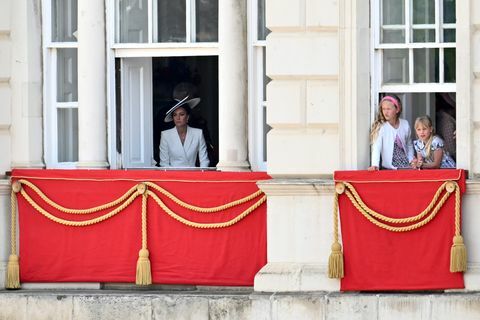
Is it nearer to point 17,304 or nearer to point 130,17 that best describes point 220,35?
point 130,17

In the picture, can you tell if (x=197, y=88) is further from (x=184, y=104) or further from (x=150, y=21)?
(x=150, y=21)

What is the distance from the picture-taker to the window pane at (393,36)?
20938mm

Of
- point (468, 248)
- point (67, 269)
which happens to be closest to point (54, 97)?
point (67, 269)

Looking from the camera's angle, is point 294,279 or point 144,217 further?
point 144,217

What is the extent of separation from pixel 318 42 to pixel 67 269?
12.6 ft

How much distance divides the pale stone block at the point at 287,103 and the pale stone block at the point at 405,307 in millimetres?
2075

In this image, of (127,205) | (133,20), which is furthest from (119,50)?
(127,205)

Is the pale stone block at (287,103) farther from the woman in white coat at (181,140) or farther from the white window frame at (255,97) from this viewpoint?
the woman in white coat at (181,140)

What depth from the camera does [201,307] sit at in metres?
20.7

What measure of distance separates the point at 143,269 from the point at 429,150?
3.35 meters

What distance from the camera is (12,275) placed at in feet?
71.8

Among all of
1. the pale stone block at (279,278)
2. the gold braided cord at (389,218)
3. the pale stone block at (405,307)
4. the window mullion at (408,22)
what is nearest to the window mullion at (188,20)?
the window mullion at (408,22)

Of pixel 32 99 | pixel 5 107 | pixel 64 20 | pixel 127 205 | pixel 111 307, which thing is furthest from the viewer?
pixel 64 20

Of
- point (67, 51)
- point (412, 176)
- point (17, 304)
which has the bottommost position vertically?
point (17, 304)
